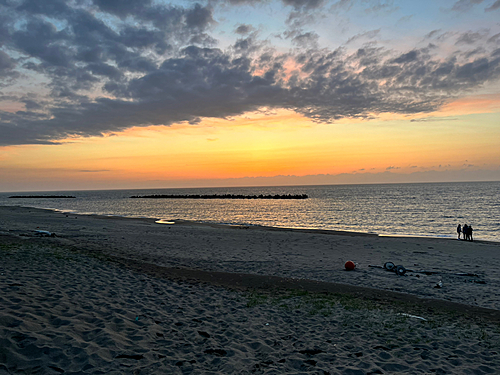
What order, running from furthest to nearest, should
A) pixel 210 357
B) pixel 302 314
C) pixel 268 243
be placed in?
pixel 268 243 → pixel 302 314 → pixel 210 357

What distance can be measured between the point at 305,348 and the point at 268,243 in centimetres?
1560

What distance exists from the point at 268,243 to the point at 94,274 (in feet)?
43.5

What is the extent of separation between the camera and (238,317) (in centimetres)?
788

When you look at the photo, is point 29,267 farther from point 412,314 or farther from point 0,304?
point 412,314

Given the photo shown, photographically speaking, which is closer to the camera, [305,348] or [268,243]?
[305,348]

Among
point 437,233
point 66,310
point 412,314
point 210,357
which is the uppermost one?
point 66,310

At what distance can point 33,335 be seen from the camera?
5.30 m

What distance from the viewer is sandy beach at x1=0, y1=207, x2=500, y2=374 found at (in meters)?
5.40

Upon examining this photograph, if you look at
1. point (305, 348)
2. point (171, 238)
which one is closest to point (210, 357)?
point (305, 348)

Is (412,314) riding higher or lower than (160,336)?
lower

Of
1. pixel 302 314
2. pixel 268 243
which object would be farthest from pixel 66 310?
pixel 268 243

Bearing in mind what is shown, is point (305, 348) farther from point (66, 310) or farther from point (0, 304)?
point (0, 304)

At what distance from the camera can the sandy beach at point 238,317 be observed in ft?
17.7

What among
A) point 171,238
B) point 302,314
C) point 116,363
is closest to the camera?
point 116,363
